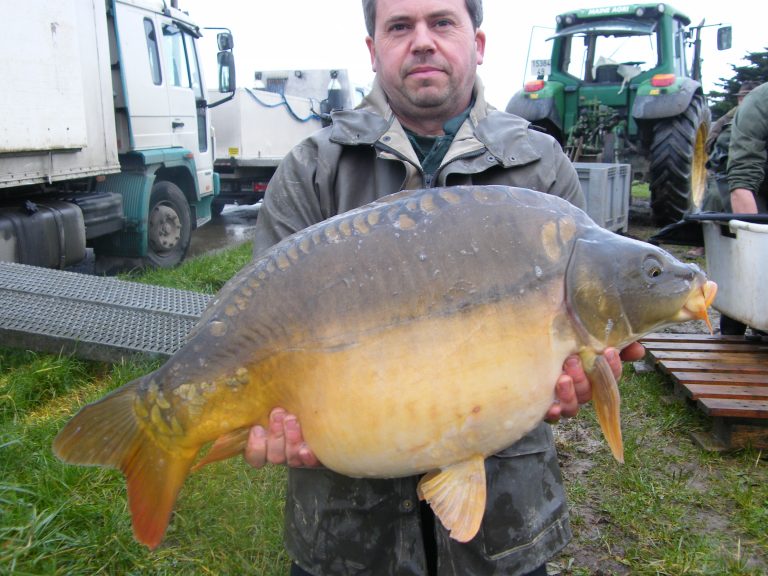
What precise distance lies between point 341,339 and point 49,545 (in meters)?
1.51

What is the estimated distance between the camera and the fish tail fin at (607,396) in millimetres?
1499

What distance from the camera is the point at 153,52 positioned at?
719cm

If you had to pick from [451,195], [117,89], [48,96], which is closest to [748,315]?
[451,195]

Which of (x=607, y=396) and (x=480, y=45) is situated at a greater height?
(x=480, y=45)

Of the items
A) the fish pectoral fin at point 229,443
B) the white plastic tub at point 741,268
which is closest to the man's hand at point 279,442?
the fish pectoral fin at point 229,443

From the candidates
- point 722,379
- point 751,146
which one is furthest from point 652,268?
point 751,146

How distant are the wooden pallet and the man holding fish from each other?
1842mm

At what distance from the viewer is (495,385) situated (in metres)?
1.42

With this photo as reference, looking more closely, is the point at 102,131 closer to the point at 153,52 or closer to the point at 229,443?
the point at 153,52

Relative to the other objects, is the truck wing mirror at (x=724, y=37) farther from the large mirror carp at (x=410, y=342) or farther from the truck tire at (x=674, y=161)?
the large mirror carp at (x=410, y=342)

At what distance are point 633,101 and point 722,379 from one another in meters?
6.13

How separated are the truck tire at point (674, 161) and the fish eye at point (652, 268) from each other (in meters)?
7.07

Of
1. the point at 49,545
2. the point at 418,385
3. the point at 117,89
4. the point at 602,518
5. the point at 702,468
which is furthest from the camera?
the point at 117,89

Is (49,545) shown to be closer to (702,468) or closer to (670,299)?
(670,299)
